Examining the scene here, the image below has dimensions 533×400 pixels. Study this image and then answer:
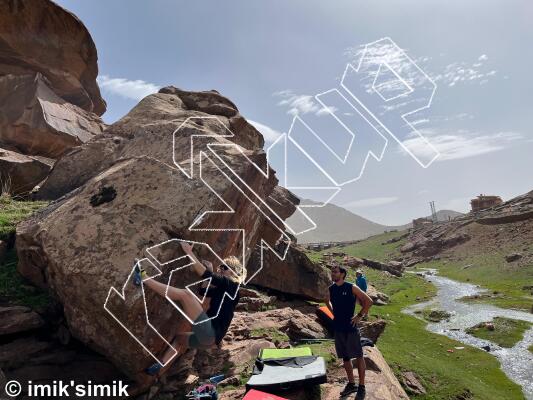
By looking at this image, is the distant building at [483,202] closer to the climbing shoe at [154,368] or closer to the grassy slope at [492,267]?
the grassy slope at [492,267]

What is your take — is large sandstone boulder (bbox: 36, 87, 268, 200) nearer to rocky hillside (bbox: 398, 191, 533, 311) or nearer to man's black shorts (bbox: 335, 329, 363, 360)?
man's black shorts (bbox: 335, 329, 363, 360)

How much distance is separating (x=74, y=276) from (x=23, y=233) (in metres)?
3.26

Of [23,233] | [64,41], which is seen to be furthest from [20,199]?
[64,41]

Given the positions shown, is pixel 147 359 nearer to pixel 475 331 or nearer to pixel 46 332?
pixel 46 332

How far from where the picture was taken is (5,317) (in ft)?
34.5

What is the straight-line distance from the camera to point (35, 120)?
26000 millimetres

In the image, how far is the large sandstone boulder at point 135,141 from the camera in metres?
14.6

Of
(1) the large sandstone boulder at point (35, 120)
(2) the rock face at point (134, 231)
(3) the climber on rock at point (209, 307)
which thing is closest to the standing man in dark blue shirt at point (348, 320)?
(3) the climber on rock at point (209, 307)

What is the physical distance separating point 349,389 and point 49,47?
1336 inches

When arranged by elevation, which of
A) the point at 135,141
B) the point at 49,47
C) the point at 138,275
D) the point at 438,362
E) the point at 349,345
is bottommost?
the point at 438,362

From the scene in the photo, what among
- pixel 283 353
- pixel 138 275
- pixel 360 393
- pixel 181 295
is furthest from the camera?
pixel 283 353

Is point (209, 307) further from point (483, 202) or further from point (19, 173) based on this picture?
point (483, 202)

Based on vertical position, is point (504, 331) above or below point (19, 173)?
below

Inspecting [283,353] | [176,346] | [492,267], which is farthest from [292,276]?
[492,267]
